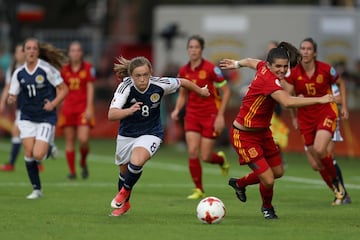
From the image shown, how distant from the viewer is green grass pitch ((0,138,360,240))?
12141 millimetres

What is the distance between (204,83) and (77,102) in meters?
3.81

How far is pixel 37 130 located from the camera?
53.1 ft

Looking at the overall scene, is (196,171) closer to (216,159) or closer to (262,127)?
(216,159)

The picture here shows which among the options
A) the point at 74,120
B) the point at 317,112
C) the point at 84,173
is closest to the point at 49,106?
the point at 74,120

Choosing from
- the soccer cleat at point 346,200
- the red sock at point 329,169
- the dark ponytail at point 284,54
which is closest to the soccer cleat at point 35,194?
the red sock at point 329,169

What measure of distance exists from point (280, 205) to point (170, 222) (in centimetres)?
261

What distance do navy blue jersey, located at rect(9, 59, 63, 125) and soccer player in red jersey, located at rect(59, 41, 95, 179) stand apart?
3043 millimetres

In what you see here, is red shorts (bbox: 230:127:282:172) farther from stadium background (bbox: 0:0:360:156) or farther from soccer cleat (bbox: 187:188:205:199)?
stadium background (bbox: 0:0:360:156)

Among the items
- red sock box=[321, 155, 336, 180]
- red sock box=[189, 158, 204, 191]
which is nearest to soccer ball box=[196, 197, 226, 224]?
red sock box=[321, 155, 336, 180]

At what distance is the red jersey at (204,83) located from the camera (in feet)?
54.2

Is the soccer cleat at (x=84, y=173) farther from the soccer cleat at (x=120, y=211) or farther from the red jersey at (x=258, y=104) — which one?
the red jersey at (x=258, y=104)

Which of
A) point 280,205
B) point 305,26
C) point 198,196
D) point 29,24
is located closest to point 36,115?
point 198,196

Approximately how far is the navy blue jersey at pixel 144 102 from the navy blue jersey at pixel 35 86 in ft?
9.19

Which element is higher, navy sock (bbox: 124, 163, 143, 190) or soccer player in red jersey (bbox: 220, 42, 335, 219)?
soccer player in red jersey (bbox: 220, 42, 335, 219)
